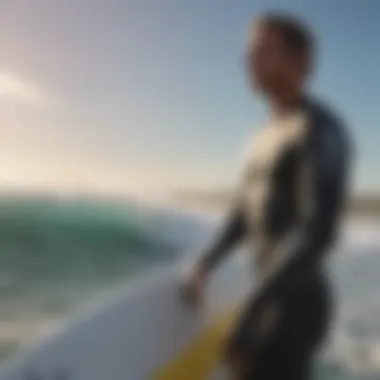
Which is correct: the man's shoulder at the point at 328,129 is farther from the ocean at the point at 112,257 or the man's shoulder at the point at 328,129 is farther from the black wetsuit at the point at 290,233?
the ocean at the point at 112,257

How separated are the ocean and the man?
36 mm

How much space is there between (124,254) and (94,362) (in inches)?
6.5

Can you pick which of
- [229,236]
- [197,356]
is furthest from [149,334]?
[229,236]

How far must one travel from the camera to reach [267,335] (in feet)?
3.82

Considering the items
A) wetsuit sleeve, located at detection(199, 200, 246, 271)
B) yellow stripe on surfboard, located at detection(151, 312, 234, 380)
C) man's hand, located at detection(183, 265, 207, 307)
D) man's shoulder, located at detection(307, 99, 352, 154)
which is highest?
man's shoulder, located at detection(307, 99, 352, 154)

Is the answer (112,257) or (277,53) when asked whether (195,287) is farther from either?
(277,53)

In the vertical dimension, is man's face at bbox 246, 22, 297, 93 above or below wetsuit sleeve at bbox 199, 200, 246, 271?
above

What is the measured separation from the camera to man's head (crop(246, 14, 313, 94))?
1181 mm

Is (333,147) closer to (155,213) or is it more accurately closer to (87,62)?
(155,213)

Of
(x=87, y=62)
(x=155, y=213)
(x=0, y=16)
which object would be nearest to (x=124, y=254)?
(x=155, y=213)

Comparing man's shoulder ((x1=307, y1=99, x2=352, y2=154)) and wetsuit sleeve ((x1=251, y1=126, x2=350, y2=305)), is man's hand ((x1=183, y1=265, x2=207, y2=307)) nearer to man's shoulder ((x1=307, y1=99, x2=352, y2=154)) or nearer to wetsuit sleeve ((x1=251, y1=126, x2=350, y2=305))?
wetsuit sleeve ((x1=251, y1=126, x2=350, y2=305))

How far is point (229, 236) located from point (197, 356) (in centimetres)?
19

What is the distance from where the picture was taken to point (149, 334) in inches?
46.1

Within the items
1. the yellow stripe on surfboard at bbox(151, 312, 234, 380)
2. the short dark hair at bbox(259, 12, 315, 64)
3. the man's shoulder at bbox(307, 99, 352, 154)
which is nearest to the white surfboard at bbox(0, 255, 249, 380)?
the yellow stripe on surfboard at bbox(151, 312, 234, 380)
